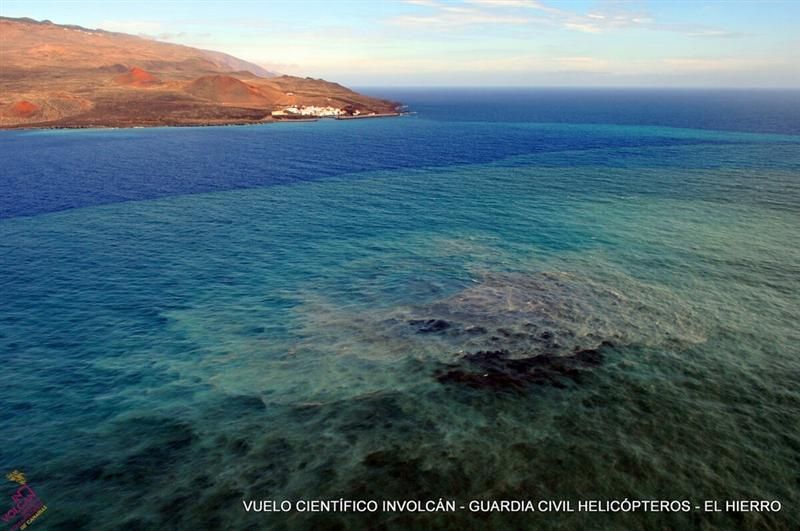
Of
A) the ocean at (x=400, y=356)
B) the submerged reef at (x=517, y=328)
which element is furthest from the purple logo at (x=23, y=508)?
the submerged reef at (x=517, y=328)

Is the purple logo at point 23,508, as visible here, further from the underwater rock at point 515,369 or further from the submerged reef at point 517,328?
the underwater rock at point 515,369

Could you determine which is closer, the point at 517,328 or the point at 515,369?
the point at 515,369

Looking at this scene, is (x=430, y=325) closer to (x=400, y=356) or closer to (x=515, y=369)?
(x=400, y=356)

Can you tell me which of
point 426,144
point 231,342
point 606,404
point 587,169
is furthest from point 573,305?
point 426,144

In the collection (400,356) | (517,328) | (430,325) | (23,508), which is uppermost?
(517,328)

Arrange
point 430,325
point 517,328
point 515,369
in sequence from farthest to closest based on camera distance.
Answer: point 430,325
point 517,328
point 515,369

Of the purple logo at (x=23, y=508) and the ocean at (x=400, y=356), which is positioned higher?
the ocean at (x=400, y=356)

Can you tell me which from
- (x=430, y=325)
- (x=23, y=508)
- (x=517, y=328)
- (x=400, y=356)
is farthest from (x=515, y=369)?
(x=23, y=508)

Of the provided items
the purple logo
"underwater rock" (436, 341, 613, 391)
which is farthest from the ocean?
the purple logo

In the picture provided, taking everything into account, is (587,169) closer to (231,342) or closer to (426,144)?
(426,144)
